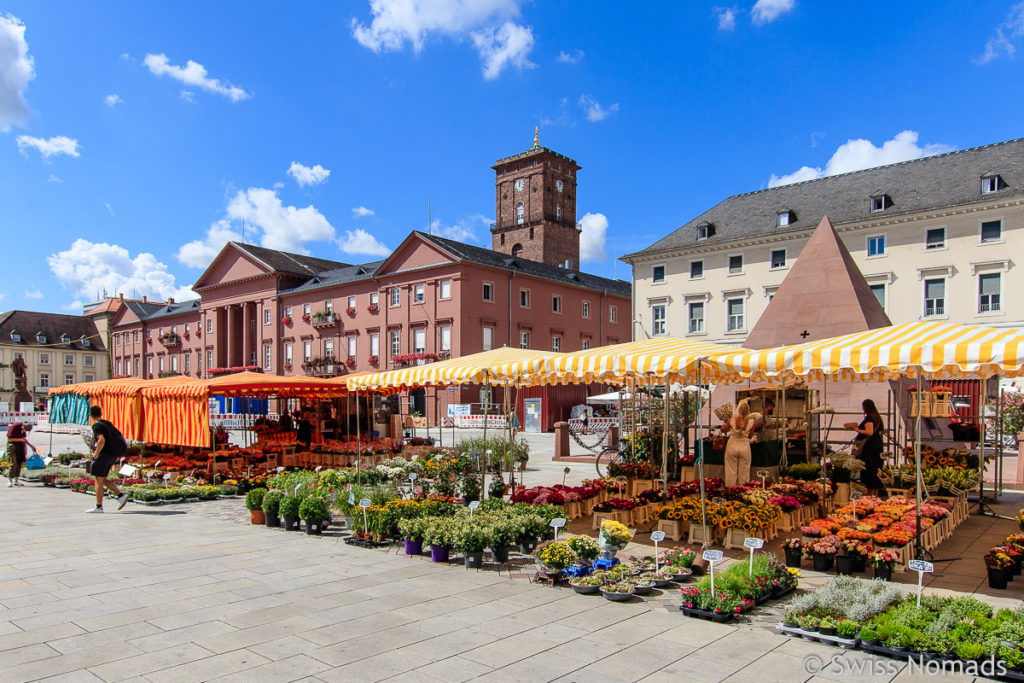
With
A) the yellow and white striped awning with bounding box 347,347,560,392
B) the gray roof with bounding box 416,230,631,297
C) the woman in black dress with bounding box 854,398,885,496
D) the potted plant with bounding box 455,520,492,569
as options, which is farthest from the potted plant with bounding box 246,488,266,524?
the gray roof with bounding box 416,230,631,297

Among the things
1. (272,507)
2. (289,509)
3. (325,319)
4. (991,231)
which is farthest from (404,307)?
(289,509)

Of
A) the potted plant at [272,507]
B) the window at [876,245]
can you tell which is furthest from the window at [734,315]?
the potted plant at [272,507]

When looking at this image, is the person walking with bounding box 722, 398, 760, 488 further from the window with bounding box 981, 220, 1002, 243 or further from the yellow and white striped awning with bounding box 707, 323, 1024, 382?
the window with bounding box 981, 220, 1002, 243

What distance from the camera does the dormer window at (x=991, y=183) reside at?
114ft

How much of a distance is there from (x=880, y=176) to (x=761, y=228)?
7.14 m

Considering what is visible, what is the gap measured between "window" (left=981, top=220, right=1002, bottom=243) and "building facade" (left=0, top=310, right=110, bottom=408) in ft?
297

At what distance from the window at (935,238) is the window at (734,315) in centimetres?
1026

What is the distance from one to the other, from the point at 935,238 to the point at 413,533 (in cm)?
3688

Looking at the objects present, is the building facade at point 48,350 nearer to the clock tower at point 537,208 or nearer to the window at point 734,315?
the clock tower at point 537,208

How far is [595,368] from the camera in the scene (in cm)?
997

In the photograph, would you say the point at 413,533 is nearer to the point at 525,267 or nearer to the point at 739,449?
the point at 739,449

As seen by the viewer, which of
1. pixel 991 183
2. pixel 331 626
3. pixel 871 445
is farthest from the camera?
pixel 991 183

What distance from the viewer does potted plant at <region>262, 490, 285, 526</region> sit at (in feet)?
35.7

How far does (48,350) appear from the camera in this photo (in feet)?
284
